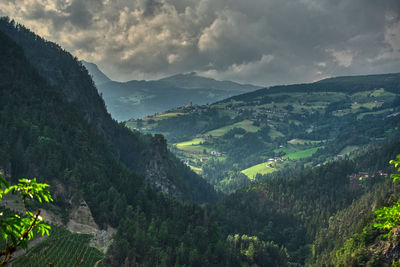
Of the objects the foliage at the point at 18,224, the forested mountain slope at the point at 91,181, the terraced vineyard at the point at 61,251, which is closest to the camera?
the foliage at the point at 18,224

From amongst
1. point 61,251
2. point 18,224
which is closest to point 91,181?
point 61,251

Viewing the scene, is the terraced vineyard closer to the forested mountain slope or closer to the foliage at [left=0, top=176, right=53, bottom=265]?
the forested mountain slope

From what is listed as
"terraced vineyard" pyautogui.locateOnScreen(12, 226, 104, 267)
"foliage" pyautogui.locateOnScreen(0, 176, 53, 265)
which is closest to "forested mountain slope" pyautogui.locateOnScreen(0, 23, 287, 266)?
"terraced vineyard" pyautogui.locateOnScreen(12, 226, 104, 267)

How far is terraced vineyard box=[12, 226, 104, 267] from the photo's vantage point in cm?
7438

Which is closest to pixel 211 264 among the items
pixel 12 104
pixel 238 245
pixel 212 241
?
pixel 212 241

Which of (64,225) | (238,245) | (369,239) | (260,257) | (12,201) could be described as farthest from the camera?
(238,245)

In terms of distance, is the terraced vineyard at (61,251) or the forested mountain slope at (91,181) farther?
the forested mountain slope at (91,181)

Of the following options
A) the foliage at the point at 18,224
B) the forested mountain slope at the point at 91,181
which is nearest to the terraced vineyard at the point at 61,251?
the forested mountain slope at the point at 91,181

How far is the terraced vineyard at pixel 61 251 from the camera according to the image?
74375mm

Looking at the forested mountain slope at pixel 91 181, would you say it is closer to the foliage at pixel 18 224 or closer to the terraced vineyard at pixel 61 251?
the terraced vineyard at pixel 61 251

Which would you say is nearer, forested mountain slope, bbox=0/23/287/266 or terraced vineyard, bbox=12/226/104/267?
terraced vineyard, bbox=12/226/104/267

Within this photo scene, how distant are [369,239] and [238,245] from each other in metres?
65.1

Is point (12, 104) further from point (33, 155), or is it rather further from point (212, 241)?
point (212, 241)

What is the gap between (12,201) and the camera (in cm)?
9881
